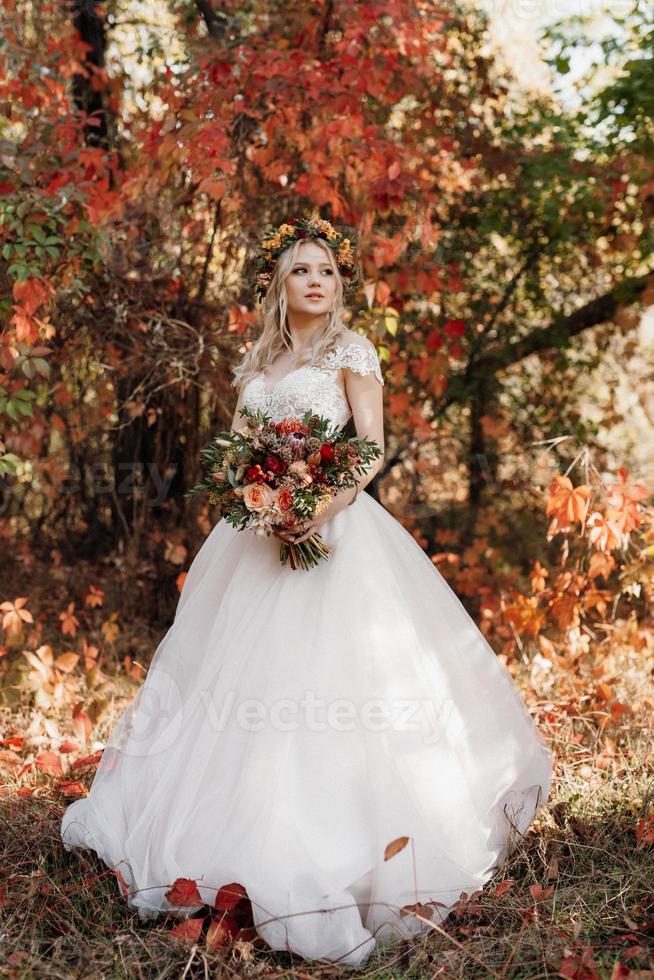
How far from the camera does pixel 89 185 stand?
4176 mm

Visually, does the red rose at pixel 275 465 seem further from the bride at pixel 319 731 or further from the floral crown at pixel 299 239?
the floral crown at pixel 299 239

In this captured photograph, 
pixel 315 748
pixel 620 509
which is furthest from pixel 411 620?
pixel 620 509

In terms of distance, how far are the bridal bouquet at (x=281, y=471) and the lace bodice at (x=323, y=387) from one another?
1.04 feet

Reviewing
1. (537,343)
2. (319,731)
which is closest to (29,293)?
(319,731)

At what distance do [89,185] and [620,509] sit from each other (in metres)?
2.99

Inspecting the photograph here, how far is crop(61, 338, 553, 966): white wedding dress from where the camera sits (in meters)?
2.53

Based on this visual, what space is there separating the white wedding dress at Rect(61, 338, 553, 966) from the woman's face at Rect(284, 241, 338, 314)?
0.24 metres

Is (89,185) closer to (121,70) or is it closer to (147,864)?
(121,70)

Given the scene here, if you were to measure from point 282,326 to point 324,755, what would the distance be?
1.65 meters

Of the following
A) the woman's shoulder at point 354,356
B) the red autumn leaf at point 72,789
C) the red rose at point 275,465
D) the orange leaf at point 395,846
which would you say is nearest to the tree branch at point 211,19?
the woman's shoulder at point 354,356

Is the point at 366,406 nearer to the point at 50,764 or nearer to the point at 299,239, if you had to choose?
the point at 299,239

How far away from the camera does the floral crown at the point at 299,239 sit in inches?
133

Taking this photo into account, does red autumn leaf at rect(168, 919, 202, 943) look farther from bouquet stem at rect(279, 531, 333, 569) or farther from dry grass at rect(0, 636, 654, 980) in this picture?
bouquet stem at rect(279, 531, 333, 569)

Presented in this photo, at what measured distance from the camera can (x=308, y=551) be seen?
288 cm
